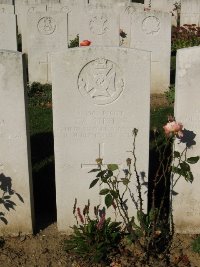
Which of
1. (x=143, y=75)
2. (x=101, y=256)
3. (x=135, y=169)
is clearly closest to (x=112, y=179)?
(x=135, y=169)

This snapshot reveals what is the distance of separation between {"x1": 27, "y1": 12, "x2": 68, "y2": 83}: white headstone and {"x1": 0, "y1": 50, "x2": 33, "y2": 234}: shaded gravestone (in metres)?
5.16

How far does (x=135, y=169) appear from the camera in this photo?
411 centimetres

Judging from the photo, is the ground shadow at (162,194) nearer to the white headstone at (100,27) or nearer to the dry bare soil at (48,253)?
the dry bare soil at (48,253)

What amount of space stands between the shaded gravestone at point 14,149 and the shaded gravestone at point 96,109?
0.29 meters

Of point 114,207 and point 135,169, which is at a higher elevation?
point 135,169

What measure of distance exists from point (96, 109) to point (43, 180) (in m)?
1.70

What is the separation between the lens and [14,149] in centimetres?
421

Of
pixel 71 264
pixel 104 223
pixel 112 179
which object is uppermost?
pixel 112 179

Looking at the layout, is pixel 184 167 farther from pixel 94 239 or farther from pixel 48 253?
pixel 48 253

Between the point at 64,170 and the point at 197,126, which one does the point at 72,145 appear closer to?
the point at 64,170

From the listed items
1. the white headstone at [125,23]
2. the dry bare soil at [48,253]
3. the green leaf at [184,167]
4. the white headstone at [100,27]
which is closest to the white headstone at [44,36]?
the white headstone at [100,27]

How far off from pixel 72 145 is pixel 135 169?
0.62 meters

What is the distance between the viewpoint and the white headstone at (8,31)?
9.34 metres

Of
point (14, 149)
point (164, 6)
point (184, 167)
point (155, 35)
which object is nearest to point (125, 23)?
point (155, 35)
